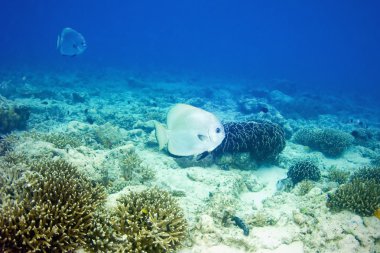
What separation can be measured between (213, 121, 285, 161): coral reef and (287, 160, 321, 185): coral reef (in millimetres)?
1390

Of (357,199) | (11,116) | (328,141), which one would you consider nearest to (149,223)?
(357,199)

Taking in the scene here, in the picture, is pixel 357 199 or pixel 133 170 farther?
pixel 133 170

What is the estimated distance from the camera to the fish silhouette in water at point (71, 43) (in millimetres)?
8602

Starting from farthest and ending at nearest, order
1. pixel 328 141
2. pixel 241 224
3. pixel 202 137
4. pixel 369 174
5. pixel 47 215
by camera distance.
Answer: pixel 328 141
pixel 369 174
pixel 241 224
pixel 202 137
pixel 47 215

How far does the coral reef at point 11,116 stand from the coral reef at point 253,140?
8.38m

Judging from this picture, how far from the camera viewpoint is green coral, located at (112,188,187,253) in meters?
3.83

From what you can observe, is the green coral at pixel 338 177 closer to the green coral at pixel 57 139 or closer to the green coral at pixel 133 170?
the green coral at pixel 133 170

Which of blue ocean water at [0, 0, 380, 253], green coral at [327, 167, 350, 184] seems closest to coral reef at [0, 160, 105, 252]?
blue ocean water at [0, 0, 380, 253]

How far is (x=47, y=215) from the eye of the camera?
10.9 feet

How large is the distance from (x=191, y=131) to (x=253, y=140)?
18.1ft

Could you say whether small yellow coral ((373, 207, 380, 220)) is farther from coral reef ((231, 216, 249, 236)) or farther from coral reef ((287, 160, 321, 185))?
coral reef ((231, 216, 249, 236))

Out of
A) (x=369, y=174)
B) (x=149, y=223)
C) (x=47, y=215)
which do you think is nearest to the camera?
(x=47, y=215)

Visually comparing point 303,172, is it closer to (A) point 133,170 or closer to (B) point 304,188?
(B) point 304,188

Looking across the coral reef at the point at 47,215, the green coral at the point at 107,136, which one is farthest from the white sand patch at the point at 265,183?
the green coral at the point at 107,136
